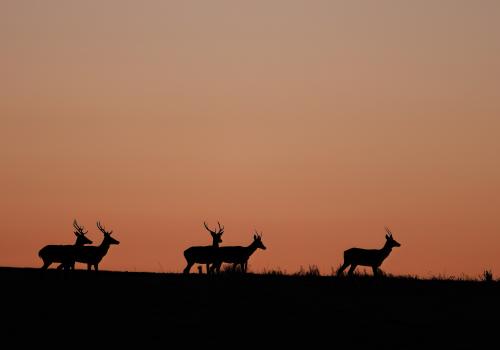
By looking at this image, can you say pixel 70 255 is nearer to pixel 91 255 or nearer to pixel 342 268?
pixel 91 255

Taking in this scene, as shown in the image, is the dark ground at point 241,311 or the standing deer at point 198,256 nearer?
the dark ground at point 241,311

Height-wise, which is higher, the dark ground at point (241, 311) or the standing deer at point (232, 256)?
the standing deer at point (232, 256)

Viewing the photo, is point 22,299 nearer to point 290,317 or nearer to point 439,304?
point 290,317

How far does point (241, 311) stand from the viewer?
32406 millimetres

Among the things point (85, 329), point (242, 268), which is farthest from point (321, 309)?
point (242, 268)

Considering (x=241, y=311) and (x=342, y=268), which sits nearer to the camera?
(x=241, y=311)

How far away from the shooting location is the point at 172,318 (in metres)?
30.8

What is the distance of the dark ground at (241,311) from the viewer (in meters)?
28.9

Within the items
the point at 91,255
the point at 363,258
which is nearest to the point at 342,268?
the point at 363,258

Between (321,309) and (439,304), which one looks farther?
(439,304)

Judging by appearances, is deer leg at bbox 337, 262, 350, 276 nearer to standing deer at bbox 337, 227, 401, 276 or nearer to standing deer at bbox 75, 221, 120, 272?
standing deer at bbox 337, 227, 401, 276

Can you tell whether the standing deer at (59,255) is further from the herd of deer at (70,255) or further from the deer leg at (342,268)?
the deer leg at (342,268)

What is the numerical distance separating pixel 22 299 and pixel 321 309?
8247 millimetres

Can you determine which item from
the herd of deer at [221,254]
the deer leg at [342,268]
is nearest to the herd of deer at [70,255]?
the herd of deer at [221,254]
